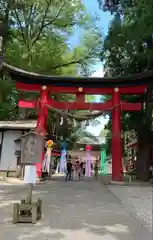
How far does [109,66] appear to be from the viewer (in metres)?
24.0

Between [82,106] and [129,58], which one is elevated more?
[129,58]

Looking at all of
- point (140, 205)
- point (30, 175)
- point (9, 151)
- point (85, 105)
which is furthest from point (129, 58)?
point (30, 175)

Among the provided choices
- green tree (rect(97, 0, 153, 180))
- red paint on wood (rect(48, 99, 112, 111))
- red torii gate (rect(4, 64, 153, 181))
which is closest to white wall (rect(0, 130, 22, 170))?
red torii gate (rect(4, 64, 153, 181))

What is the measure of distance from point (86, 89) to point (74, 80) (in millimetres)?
1038

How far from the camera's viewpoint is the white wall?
22156mm

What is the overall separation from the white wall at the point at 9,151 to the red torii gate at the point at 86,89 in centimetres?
318

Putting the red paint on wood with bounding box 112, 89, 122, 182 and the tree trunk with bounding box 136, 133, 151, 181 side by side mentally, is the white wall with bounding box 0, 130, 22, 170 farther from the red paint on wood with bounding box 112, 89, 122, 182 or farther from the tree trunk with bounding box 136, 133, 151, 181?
the tree trunk with bounding box 136, 133, 151, 181

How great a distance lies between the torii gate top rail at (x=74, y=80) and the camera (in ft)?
66.3

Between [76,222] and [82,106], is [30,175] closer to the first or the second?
[76,222]

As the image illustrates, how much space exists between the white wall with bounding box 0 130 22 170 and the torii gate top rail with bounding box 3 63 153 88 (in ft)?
12.9

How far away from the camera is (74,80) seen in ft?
67.6

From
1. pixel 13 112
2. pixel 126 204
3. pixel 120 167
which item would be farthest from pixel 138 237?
pixel 13 112

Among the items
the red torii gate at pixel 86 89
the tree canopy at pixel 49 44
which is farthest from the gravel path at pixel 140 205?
the tree canopy at pixel 49 44

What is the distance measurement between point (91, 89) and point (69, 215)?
12.8 metres
